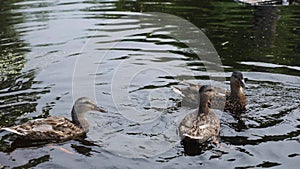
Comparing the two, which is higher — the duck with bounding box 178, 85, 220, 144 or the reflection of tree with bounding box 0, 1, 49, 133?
the reflection of tree with bounding box 0, 1, 49, 133

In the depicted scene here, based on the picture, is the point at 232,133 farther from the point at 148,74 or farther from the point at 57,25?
the point at 57,25

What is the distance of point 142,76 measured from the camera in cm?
1087

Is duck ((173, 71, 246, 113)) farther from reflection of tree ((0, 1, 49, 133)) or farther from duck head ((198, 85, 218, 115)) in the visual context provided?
reflection of tree ((0, 1, 49, 133))

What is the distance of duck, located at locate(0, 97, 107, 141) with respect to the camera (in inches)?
307

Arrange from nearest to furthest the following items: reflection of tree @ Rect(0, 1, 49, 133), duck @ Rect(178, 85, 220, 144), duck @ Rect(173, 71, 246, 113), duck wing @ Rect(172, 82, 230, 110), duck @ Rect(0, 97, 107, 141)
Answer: duck @ Rect(178, 85, 220, 144), duck @ Rect(0, 97, 107, 141), reflection of tree @ Rect(0, 1, 49, 133), duck @ Rect(173, 71, 246, 113), duck wing @ Rect(172, 82, 230, 110)

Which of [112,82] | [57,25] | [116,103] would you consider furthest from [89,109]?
[57,25]

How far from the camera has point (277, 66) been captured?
11180 mm

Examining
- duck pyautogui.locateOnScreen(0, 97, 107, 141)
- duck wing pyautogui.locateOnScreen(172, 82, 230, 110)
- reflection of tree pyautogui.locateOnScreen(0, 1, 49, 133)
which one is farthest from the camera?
duck wing pyautogui.locateOnScreen(172, 82, 230, 110)

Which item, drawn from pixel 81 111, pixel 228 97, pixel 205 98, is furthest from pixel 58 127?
pixel 228 97

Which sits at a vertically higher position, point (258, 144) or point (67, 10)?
point (67, 10)

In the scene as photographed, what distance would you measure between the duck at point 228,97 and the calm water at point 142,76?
0.82ft

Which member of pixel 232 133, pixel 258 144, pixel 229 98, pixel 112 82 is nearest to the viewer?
pixel 258 144

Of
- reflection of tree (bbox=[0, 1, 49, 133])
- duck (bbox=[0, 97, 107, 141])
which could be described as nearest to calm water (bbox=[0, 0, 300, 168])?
reflection of tree (bbox=[0, 1, 49, 133])

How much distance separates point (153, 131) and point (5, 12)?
460 inches
